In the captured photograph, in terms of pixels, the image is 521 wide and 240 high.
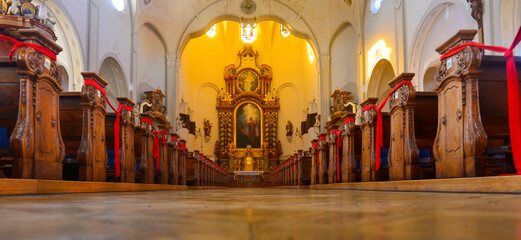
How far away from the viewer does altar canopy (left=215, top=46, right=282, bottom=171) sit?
22.1m

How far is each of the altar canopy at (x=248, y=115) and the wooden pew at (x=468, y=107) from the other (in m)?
18.3

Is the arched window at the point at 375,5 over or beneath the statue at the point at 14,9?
over

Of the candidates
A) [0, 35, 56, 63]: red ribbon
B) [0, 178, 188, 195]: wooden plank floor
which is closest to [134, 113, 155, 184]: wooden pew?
[0, 178, 188, 195]: wooden plank floor

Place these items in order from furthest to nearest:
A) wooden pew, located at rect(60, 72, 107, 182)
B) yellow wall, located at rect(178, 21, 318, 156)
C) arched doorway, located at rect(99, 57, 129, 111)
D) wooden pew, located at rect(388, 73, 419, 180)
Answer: yellow wall, located at rect(178, 21, 318, 156), arched doorway, located at rect(99, 57, 129, 111), wooden pew, located at rect(60, 72, 107, 182), wooden pew, located at rect(388, 73, 419, 180)

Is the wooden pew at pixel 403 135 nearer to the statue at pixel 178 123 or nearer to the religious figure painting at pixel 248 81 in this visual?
the statue at pixel 178 123

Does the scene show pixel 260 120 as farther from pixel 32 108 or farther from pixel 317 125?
pixel 32 108

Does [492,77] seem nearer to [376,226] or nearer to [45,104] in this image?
[376,226]

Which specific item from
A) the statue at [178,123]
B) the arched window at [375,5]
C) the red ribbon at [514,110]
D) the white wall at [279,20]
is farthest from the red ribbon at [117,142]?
the statue at [178,123]

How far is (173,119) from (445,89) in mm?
13920

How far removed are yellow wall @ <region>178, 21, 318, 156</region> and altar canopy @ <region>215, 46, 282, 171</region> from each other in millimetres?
556

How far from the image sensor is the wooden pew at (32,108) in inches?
129

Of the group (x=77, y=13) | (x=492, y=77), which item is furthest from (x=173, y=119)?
(x=492, y=77)

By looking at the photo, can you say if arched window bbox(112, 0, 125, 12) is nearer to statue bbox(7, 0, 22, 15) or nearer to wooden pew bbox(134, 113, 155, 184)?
statue bbox(7, 0, 22, 15)

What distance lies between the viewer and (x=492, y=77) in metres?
3.53
